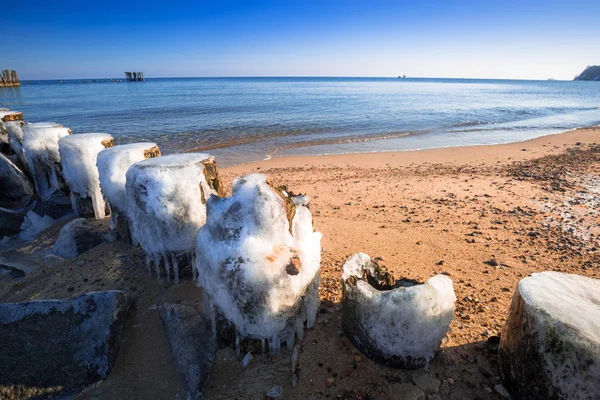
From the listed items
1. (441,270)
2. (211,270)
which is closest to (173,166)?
(211,270)

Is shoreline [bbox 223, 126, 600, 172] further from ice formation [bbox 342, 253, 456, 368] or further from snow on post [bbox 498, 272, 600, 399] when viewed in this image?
snow on post [bbox 498, 272, 600, 399]

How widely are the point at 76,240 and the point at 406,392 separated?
5.32m

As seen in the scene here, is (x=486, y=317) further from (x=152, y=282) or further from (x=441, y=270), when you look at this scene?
(x=152, y=282)

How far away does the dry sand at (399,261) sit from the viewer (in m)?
2.91

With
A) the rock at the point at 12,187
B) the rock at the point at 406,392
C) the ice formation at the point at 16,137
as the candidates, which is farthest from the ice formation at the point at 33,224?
the rock at the point at 406,392

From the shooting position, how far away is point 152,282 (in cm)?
412

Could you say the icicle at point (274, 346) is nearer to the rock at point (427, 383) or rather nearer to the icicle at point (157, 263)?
the rock at point (427, 383)

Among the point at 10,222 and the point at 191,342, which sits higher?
the point at 191,342

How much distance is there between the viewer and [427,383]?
2773 millimetres

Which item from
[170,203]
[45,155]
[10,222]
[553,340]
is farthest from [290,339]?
[45,155]

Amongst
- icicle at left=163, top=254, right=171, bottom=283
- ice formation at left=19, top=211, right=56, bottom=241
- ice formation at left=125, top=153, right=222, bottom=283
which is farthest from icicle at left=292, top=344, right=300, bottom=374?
ice formation at left=19, top=211, right=56, bottom=241

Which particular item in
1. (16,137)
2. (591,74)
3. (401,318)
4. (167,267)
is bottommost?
(167,267)

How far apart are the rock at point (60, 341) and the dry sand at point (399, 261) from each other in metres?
0.18

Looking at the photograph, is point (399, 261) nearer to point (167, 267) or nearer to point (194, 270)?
point (194, 270)
